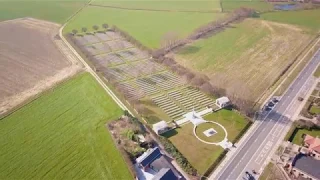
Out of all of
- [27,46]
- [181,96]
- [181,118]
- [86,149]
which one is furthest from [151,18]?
[86,149]

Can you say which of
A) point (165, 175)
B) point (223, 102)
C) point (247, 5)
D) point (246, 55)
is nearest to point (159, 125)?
point (165, 175)

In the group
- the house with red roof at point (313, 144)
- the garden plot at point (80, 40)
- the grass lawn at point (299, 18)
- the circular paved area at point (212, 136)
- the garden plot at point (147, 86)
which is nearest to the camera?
the house with red roof at point (313, 144)

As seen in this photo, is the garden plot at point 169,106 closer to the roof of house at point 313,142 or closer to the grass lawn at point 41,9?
the roof of house at point 313,142

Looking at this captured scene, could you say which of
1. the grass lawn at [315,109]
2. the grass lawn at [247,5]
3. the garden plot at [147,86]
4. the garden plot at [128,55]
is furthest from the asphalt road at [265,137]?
the grass lawn at [247,5]

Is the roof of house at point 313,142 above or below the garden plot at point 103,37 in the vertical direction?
below

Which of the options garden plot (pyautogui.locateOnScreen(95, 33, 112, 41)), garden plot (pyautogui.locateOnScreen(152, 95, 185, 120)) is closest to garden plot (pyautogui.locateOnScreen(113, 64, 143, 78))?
garden plot (pyautogui.locateOnScreen(152, 95, 185, 120))

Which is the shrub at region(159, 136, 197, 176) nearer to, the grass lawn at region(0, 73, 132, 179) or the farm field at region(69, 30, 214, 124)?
the farm field at region(69, 30, 214, 124)

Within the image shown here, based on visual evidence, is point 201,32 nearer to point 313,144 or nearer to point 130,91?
point 130,91
